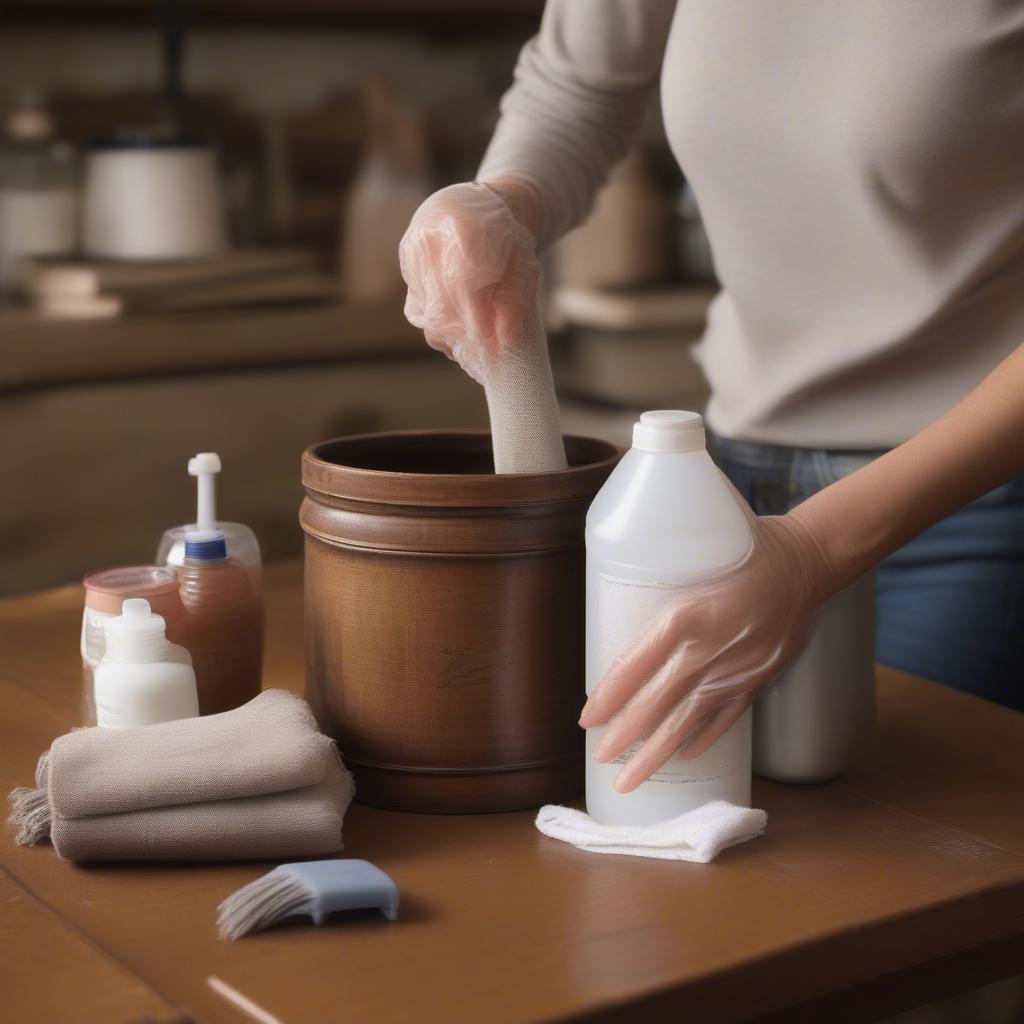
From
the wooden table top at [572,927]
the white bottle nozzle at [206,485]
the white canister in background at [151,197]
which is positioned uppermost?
the white canister in background at [151,197]

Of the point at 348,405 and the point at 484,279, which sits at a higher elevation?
the point at 484,279

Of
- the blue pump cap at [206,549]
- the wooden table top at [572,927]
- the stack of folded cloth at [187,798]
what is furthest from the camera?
the blue pump cap at [206,549]

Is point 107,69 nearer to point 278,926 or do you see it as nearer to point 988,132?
point 988,132

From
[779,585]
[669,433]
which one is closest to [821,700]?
[779,585]

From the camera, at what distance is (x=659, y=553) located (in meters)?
0.79

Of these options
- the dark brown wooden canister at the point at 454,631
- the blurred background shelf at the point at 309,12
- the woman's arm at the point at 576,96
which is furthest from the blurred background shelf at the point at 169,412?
the dark brown wooden canister at the point at 454,631

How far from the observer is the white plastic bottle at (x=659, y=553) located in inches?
31.3

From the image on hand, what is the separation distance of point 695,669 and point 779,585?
0.08 meters

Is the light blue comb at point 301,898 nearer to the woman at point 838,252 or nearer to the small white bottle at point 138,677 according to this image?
the small white bottle at point 138,677

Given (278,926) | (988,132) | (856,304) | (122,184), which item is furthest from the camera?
(122,184)

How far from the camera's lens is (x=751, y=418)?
131 cm

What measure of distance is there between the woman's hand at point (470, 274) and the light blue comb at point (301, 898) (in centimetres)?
36

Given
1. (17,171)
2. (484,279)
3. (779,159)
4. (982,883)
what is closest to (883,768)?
(982,883)

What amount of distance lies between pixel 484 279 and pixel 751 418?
415mm
